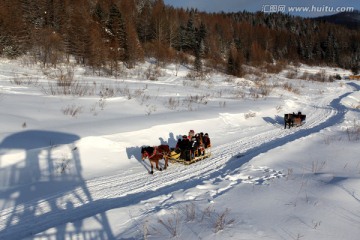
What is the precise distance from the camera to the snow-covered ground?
14.5 ft

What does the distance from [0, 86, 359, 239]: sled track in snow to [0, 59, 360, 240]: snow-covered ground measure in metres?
0.02

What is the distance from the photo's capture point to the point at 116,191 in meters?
6.39

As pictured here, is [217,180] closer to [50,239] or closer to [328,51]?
[50,239]

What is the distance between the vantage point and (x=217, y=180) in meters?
6.82

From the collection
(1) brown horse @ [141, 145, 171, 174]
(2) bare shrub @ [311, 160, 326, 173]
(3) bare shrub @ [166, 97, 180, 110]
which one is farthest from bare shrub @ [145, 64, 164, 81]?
(2) bare shrub @ [311, 160, 326, 173]

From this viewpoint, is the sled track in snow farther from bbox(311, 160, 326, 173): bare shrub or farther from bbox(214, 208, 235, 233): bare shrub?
bbox(214, 208, 235, 233): bare shrub

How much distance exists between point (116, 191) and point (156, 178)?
115cm

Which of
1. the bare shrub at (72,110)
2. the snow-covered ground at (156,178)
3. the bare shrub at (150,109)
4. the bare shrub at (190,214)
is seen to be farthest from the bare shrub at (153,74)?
the bare shrub at (190,214)

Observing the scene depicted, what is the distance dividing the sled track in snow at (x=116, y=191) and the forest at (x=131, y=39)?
20289 millimetres

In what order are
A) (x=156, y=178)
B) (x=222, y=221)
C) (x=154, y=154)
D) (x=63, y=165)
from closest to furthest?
(x=222, y=221), (x=156, y=178), (x=63, y=165), (x=154, y=154)

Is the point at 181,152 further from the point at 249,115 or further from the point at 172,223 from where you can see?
the point at 249,115

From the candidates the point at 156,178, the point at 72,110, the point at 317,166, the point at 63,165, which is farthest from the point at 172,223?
the point at 72,110

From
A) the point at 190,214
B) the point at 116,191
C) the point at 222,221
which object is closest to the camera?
the point at 222,221

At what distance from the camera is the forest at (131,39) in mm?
28141
